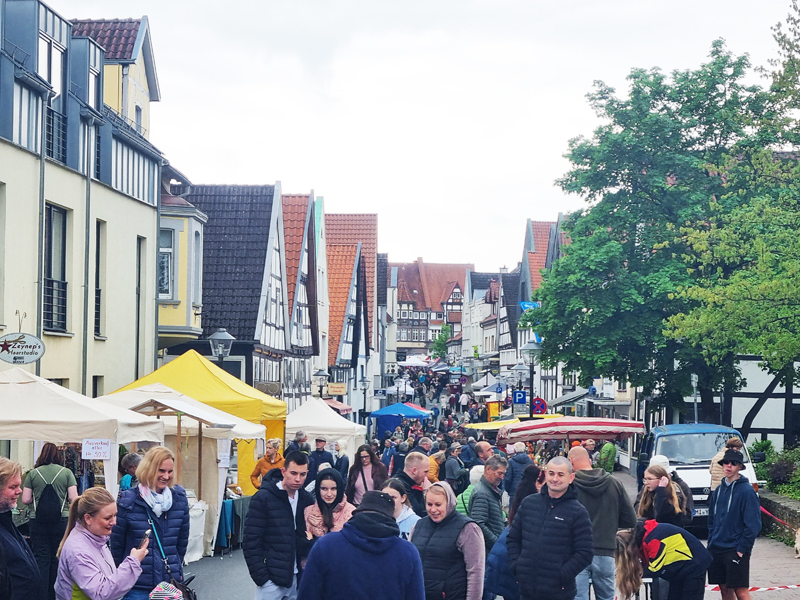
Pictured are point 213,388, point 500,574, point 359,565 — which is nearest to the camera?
point 359,565

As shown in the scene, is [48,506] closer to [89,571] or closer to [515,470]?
[89,571]

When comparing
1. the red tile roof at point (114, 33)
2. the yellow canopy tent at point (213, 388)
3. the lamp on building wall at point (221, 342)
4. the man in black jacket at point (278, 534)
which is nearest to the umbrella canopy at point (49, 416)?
the man in black jacket at point (278, 534)

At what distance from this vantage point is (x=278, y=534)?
843 centimetres

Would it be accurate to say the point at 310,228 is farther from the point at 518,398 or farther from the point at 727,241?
the point at 727,241

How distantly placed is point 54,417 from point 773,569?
30.8 feet

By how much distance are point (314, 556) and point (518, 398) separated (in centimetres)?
2880

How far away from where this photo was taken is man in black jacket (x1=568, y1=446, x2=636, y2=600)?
9.61 metres

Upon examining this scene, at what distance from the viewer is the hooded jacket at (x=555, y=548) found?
311 inches

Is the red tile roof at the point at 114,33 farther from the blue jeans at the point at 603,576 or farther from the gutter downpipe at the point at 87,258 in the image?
the blue jeans at the point at 603,576

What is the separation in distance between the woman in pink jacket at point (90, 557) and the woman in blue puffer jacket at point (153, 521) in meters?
0.89

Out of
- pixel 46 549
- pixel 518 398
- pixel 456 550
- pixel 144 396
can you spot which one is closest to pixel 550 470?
pixel 456 550

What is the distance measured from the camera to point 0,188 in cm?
1716

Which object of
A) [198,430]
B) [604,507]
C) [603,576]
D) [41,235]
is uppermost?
[41,235]

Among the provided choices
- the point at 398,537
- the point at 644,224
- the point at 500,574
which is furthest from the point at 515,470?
the point at 644,224
